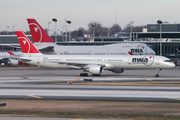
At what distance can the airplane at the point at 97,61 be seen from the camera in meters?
50.6

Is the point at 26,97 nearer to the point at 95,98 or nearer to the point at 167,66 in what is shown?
the point at 95,98

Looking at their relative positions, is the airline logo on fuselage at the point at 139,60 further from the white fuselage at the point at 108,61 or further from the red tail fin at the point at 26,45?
the red tail fin at the point at 26,45

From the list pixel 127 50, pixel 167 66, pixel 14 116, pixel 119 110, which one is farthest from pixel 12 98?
pixel 127 50

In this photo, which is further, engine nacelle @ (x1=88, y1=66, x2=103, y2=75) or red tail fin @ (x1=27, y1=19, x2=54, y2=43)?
red tail fin @ (x1=27, y1=19, x2=54, y2=43)

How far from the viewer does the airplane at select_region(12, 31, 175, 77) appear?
5062 cm

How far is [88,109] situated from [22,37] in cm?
3931

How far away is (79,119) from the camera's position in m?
18.2

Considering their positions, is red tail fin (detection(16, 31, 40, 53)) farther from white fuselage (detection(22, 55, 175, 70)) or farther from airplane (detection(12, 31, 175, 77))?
white fuselage (detection(22, 55, 175, 70))

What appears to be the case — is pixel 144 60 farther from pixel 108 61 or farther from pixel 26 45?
pixel 26 45

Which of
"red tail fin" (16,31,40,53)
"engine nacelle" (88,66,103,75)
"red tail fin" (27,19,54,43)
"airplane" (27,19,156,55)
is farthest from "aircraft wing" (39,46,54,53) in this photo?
"engine nacelle" (88,66,103,75)

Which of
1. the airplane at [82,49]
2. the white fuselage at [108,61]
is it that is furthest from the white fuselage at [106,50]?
the white fuselage at [108,61]

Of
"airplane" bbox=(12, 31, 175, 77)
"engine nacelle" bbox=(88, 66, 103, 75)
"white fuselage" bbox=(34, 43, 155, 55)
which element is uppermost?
"white fuselage" bbox=(34, 43, 155, 55)

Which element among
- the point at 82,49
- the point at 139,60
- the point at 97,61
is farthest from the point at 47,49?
the point at 139,60

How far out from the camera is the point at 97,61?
53188 mm
